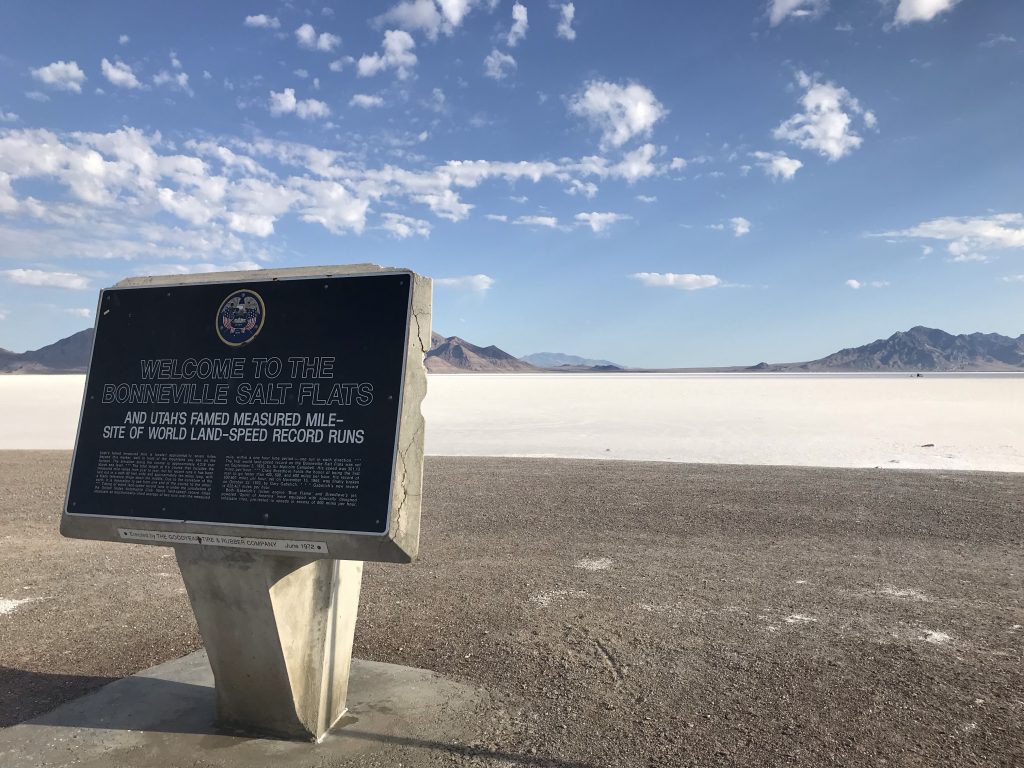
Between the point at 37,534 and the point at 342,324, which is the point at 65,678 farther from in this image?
the point at 37,534

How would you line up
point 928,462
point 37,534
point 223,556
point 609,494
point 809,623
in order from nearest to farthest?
1. point 223,556
2. point 809,623
3. point 37,534
4. point 609,494
5. point 928,462

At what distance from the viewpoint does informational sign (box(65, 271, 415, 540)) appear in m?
3.54

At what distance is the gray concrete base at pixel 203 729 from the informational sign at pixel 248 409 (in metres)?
1.06

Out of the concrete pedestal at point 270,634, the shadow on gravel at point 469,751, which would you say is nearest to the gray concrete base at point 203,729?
the shadow on gravel at point 469,751

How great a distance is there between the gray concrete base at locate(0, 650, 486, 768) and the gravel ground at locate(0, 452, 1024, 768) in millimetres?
174

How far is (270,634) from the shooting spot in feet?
11.7

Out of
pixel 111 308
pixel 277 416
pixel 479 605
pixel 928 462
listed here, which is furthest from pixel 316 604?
pixel 928 462

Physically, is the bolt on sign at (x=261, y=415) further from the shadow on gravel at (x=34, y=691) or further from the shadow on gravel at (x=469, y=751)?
the shadow on gravel at (x=34, y=691)

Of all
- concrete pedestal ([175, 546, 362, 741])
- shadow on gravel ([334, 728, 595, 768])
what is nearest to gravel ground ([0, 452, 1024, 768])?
shadow on gravel ([334, 728, 595, 768])

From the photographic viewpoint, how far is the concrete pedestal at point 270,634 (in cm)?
356

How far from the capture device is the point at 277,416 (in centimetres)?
371

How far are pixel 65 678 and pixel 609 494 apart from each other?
7822 millimetres

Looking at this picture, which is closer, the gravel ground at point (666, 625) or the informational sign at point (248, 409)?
the informational sign at point (248, 409)

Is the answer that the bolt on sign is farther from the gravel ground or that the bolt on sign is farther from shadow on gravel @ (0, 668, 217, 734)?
the gravel ground
